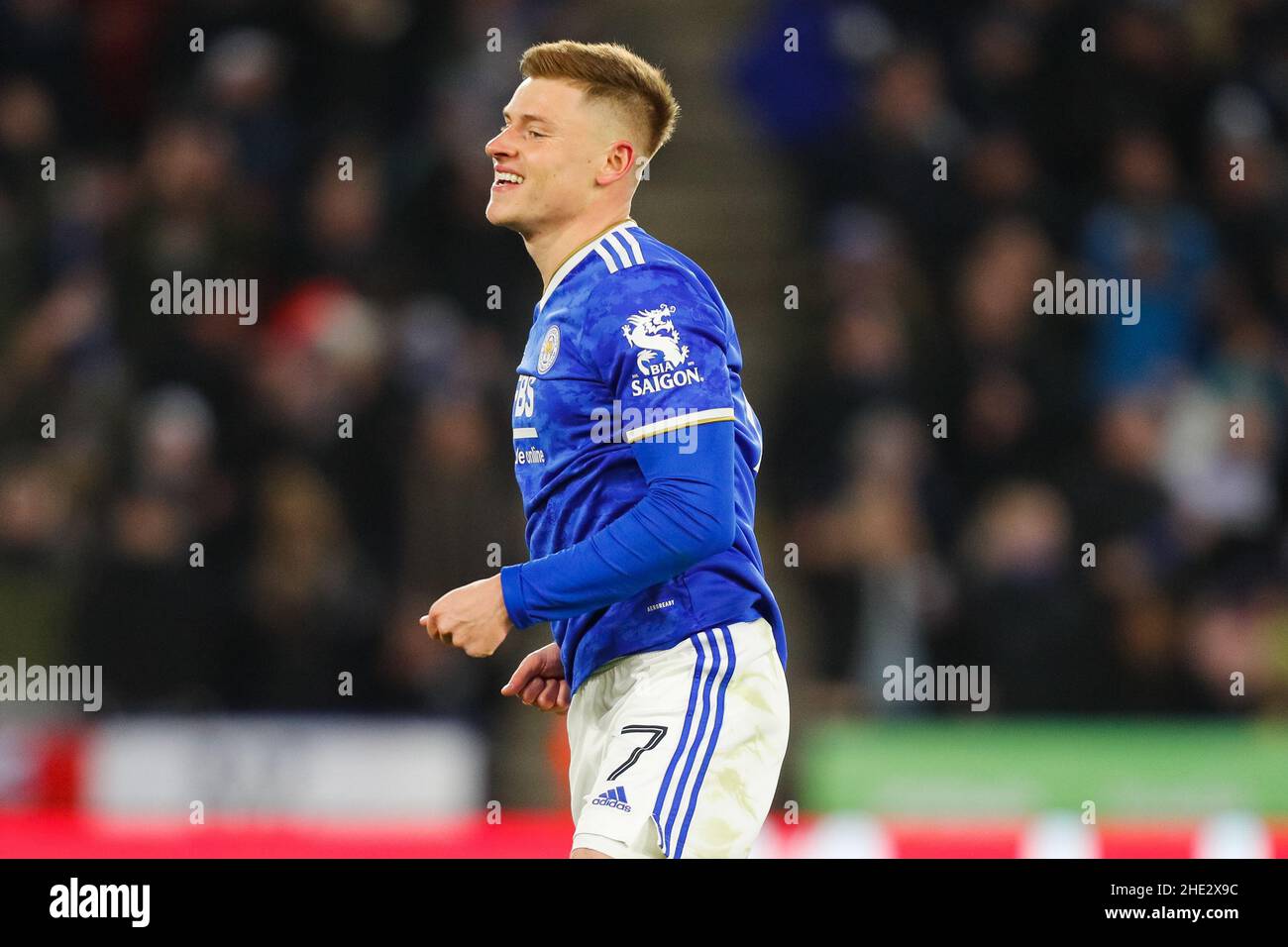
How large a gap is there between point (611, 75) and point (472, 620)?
4.40 feet

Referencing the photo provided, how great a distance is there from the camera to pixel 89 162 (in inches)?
467

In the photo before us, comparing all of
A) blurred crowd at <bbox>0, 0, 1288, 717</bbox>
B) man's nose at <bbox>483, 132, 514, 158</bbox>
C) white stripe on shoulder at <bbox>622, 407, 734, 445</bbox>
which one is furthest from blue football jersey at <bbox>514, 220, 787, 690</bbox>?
blurred crowd at <bbox>0, 0, 1288, 717</bbox>

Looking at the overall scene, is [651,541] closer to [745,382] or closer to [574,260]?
[574,260]

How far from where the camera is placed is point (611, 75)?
183 inches

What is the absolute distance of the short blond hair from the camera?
15.2 feet

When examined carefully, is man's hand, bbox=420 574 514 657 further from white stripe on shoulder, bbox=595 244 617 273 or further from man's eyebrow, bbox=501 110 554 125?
man's eyebrow, bbox=501 110 554 125

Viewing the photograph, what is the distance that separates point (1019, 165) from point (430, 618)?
837 centimetres

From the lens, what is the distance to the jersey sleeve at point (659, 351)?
413 cm

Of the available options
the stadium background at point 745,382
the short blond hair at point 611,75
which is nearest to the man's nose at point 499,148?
the short blond hair at point 611,75

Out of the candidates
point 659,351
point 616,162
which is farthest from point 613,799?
point 616,162

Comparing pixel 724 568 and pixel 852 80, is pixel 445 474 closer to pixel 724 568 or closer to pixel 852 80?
pixel 852 80

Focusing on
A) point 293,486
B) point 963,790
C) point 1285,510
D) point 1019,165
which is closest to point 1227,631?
point 1285,510

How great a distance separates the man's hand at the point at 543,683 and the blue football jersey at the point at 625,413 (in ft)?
0.59

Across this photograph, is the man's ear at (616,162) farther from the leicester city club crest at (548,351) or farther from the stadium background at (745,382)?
the stadium background at (745,382)
